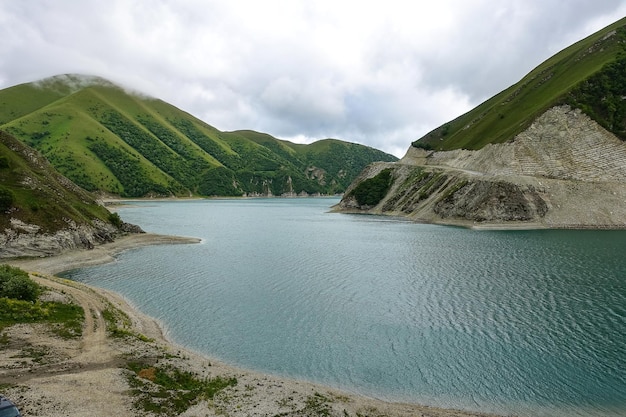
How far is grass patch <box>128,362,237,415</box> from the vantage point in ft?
68.0

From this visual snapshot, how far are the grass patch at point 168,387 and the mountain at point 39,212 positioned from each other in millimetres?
47497

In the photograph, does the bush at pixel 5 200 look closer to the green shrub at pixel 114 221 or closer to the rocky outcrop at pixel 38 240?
the rocky outcrop at pixel 38 240

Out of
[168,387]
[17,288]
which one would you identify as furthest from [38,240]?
[168,387]

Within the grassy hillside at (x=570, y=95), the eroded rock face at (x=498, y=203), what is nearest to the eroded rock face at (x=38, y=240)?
the eroded rock face at (x=498, y=203)

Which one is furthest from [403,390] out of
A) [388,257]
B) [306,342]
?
[388,257]

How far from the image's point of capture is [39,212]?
65.2 m

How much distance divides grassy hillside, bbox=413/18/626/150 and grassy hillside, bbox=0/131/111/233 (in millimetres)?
122574

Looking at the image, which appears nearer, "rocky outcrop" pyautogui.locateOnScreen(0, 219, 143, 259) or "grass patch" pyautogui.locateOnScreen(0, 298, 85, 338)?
"grass patch" pyautogui.locateOnScreen(0, 298, 85, 338)

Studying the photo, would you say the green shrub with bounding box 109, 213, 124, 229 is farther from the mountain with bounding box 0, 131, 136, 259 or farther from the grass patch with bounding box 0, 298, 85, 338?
the grass patch with bounding box 0, 298, 85, 338

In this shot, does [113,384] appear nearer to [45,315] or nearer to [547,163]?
[45,315]

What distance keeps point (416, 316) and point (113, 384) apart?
26.6m

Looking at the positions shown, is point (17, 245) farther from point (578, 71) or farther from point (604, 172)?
point (578, 71)

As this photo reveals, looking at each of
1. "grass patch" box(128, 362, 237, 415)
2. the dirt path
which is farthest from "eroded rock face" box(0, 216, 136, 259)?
"grass patch" box(128, 362, 237, 415)

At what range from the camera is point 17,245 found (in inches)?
2339
